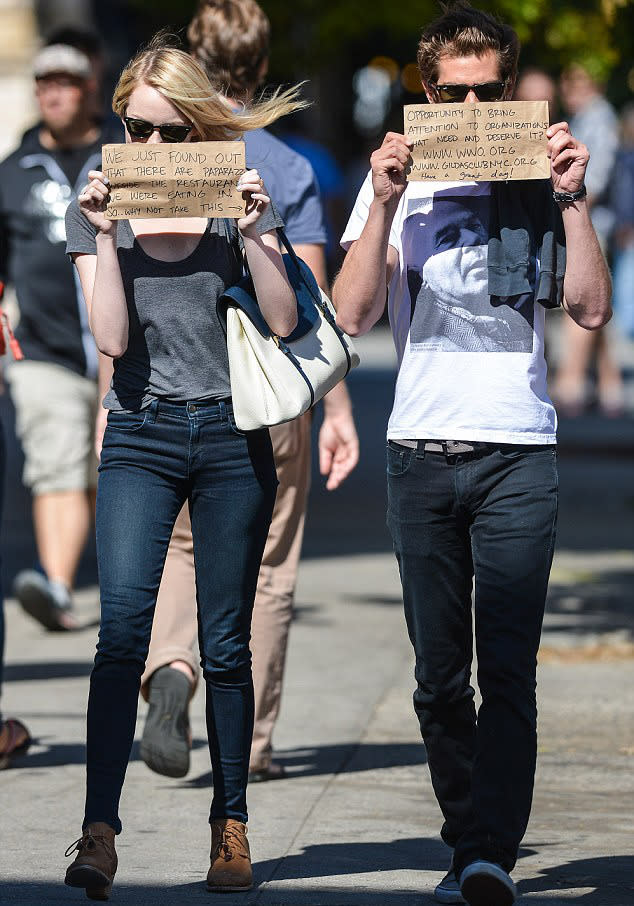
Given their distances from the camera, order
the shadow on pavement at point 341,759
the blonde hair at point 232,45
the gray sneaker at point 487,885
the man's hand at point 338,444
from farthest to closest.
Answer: the shadow on pavement at point 341,759 → the blonde hair at point 232,45 → the man's hand at point 338,444 → the gray sneaker at point 487,885

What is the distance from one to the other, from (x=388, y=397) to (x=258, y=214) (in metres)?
13.5

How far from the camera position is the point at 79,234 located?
4.47 metres

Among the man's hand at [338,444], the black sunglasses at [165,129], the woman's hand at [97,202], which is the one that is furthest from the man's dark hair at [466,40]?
the man's hand at [338,444]

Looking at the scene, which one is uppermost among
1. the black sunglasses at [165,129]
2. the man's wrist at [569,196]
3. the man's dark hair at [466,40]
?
the man's dark hair at [466,40]

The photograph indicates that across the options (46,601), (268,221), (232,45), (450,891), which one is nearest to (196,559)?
(268,221)

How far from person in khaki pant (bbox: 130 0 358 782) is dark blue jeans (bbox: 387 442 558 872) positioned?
3.50ft

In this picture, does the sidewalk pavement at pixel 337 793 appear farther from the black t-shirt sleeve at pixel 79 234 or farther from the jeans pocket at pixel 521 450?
the black t-shirt sleeve at pixel 79 234

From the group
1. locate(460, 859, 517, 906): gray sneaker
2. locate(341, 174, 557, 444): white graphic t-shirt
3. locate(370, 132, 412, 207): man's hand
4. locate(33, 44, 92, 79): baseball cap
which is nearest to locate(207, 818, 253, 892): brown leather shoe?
locate(460, 859, 517, 906): gray sneaker

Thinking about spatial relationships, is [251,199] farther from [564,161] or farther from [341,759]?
[341,759]

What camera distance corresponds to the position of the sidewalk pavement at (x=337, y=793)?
A: 4.59m

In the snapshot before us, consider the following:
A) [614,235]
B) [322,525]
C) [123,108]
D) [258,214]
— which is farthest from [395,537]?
[614,235]

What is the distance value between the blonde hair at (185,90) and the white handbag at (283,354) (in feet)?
0.92

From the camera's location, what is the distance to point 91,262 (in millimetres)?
4465

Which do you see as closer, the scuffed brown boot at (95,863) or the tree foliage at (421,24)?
the scuffed brown boot at (95,863)
